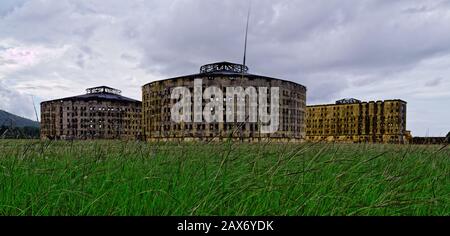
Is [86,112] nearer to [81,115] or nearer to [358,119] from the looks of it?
[81,115]

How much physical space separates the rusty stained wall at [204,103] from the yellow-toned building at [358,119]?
1320cm

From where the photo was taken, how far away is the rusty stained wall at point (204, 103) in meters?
56.5

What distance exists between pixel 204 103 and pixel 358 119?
5094cm

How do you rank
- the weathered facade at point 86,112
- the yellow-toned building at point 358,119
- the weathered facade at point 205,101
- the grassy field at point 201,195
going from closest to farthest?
the grassy field at point 201,195 < the weathered facade at point 205,101 < the weathered facade at point 86,112 < the yellow-toned building at point 358,119

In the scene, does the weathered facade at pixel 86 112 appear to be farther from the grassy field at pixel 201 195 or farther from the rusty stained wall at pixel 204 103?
the grassy field at pixel 201 195

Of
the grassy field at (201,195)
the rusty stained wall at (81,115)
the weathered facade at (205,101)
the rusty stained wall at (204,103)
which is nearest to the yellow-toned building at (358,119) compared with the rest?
the rusty stained wall at (204,103)

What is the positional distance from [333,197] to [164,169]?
87.1 inches

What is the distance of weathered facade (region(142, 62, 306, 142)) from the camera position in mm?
56469

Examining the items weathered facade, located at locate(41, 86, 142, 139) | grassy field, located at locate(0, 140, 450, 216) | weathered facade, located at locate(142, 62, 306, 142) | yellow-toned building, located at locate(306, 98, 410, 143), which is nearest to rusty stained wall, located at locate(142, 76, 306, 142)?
weathered facade, located at locate(142, 62, 306, 142)

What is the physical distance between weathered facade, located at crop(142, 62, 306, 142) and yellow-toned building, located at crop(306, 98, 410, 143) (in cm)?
1381

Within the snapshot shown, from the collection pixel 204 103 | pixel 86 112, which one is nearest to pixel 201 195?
pixel 204 103

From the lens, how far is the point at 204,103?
58.6 m

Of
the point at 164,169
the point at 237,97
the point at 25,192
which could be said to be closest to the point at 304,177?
the point at 164,169

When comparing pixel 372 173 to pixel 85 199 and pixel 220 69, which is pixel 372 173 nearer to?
pixel 85 199
